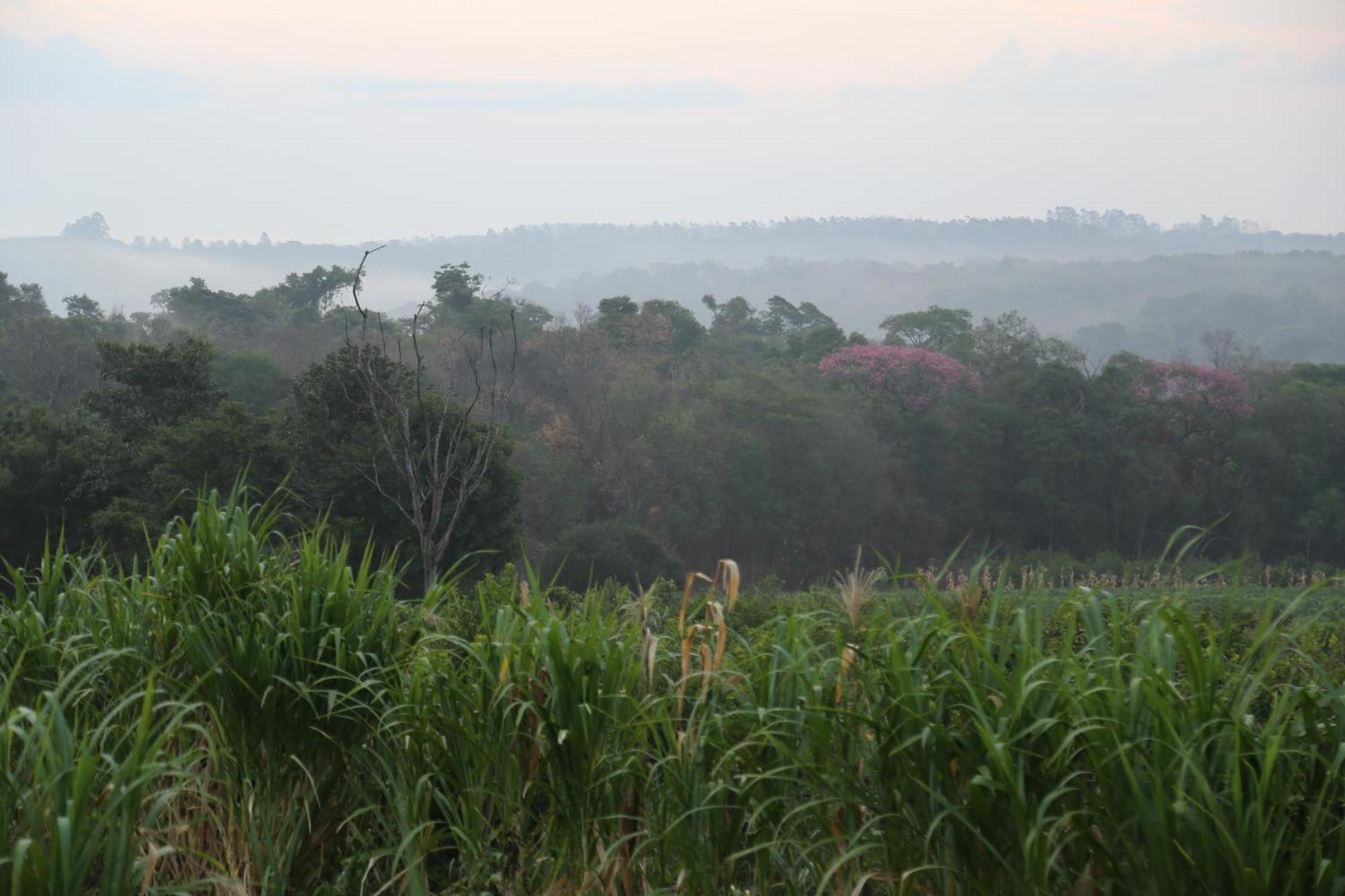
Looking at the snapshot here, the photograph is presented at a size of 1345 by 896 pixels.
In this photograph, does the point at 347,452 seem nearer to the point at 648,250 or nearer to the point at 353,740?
the point at 353,740

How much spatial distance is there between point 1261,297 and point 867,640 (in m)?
90.1

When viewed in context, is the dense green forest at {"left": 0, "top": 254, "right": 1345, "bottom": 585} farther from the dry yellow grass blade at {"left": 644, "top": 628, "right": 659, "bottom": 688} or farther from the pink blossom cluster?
the dry yellow grass blade at {"left": 644, "top": 628, "right": 659, "bottom": 688}

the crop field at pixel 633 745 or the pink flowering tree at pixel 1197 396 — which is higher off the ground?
the crop field at pixel 633 745

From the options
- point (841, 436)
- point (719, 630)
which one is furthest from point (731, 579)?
point (841, 436)

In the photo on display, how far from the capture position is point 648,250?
123 m

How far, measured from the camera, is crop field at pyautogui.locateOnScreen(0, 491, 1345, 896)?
1.75 metres

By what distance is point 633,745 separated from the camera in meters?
2.31

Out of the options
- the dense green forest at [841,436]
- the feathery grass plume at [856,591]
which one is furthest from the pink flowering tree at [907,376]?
the feathery grass plume at [856,591]

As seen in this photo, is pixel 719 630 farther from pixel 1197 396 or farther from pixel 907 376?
pixel 1197 396

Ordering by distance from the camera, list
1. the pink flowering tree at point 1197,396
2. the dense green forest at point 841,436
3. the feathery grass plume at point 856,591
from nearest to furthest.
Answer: the feathery grass plume at point 856,591 < the dense green forest at point 841,436 < the pink flowering tree at point 1197,396

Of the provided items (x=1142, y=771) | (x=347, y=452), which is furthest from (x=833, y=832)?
(x=347, y=452)

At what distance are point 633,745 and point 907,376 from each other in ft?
85.6

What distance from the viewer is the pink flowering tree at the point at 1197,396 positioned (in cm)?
2705

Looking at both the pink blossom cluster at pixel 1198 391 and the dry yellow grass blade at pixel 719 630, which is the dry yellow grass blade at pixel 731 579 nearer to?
the dry yellow grass blade at pixel 719 630
